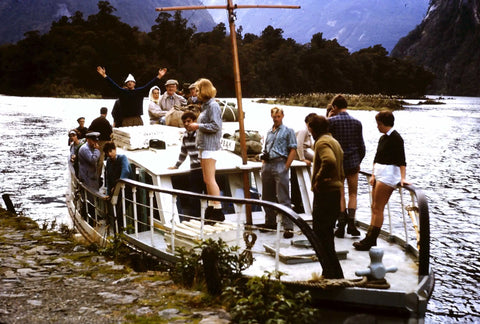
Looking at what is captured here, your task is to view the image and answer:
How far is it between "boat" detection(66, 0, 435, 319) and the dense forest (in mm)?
110140

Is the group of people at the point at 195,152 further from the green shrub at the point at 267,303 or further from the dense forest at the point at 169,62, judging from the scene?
the dense forest at the point at 169,62

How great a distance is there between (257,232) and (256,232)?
2 cm

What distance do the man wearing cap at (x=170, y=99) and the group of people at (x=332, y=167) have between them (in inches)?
152

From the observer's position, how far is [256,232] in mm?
9633

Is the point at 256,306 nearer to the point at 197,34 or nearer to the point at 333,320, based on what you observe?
the point at 333,320

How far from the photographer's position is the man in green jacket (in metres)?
7.11

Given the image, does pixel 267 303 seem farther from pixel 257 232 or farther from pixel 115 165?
pixel 115 165

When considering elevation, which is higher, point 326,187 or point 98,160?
point 326,187

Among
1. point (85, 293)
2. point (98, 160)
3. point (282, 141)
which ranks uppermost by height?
point (282, 141)

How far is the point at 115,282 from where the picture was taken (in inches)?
313

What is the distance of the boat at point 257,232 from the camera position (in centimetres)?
709

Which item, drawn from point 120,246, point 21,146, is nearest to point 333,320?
point 120,246

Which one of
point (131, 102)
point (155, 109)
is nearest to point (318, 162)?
point (155, 109)

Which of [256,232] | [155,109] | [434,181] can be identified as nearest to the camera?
[256,232]
